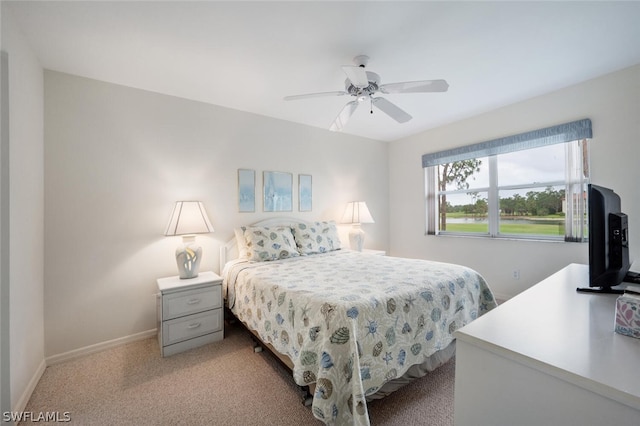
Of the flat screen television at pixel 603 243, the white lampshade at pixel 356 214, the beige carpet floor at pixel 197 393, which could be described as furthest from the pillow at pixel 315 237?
the flat screen television at pixel 603 243

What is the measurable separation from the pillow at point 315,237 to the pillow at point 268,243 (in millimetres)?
117

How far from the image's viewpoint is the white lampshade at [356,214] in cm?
383

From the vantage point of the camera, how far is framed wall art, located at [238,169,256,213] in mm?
3123

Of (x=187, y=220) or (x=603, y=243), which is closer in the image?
(x=603, y=243)

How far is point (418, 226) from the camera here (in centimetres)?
425

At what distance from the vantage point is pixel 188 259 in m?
2.48

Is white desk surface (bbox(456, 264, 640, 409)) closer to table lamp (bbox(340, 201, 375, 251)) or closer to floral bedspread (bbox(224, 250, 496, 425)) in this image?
floral bedspread (bbox(224, 250, 496, 425))

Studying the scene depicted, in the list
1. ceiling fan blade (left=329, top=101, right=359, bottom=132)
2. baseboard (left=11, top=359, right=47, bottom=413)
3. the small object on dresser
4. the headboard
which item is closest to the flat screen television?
the small object on dresser

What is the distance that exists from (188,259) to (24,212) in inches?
44.0

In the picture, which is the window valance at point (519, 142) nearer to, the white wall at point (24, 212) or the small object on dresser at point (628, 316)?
the small object on dresser at point (628, 316)

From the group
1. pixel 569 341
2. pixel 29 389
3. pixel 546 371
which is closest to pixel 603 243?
pixel 569 341

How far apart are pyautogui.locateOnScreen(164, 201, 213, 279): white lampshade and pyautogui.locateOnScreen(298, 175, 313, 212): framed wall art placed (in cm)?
135

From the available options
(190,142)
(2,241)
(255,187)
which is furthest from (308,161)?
(2,241)

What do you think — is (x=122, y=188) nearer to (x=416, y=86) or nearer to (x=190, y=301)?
(x=190, y=301)
